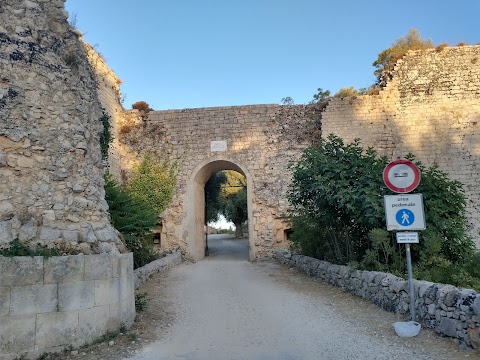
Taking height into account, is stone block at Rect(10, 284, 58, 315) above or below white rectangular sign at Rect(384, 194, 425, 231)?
below

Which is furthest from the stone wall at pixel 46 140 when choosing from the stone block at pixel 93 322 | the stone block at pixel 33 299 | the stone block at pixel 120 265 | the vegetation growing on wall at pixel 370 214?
the vegetation growing on wall at pixel 370 214

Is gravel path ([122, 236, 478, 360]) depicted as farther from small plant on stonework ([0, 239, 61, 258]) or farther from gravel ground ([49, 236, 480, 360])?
small plant on stonework ([0, 239, 61, 258])

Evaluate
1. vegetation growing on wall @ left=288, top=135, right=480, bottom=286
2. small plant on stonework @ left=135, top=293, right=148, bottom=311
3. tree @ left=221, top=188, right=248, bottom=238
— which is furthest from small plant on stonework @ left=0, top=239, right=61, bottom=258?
tree @ left=221, top=188, right=248, bottom=238

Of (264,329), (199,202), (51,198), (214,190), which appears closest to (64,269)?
(51,198)

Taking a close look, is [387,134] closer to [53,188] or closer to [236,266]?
[236,266]

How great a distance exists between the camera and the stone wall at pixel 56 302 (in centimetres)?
396

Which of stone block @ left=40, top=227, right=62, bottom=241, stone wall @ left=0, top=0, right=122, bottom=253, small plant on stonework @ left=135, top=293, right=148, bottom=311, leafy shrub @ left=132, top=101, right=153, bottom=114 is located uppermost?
leafy shrub @ left=132, top=101, right=153, bottom=114

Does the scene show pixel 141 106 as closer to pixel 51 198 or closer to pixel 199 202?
pixel 199 202

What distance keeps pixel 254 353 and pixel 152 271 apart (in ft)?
20.5

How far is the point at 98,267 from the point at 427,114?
46.6 feet

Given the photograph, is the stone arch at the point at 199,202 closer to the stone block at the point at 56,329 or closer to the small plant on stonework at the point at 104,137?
the small plant on stonework at the point at 104,137

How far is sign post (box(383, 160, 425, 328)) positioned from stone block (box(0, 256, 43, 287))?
172 inches

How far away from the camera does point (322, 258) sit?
10.2 meters

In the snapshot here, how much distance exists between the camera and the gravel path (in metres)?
4.30
